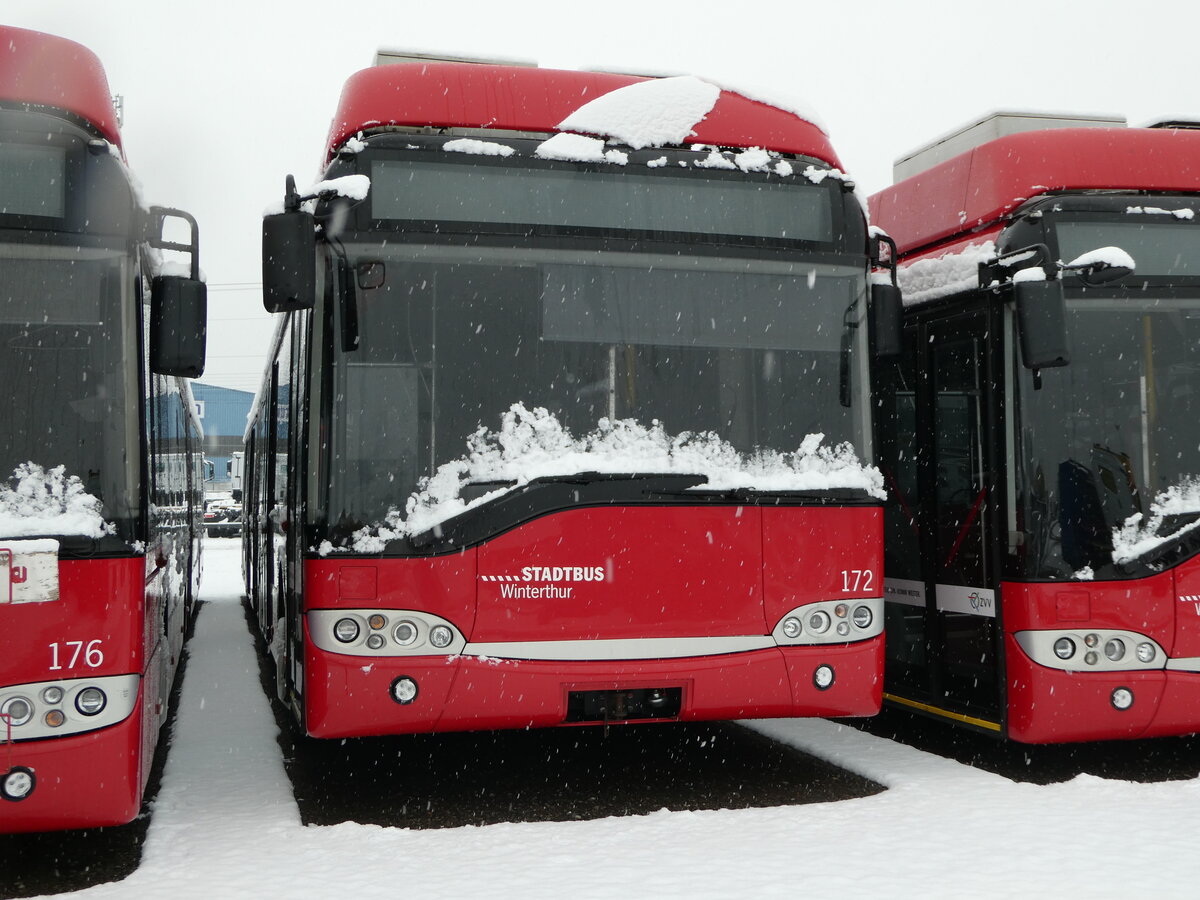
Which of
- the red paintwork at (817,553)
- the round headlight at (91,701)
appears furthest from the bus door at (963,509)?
the round headlight at (91,701)

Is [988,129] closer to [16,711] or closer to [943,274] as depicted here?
[943,274]

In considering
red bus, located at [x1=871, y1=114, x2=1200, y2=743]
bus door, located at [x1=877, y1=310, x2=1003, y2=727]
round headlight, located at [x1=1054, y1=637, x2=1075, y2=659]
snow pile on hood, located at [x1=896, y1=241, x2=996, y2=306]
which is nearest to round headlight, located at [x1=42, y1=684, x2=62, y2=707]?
red bus, located at [x1=871, y1=114, x2=1200, y2=743]

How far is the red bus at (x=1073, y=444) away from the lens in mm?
6488

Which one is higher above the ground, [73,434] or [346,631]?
[73,434]

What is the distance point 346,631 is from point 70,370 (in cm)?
160

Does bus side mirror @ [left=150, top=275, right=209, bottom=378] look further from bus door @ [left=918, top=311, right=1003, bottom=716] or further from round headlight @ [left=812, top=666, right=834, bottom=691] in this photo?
bus door @ [left=918, top=311, right=1003, bottom=716]

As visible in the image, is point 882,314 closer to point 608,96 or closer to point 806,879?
point 608,96

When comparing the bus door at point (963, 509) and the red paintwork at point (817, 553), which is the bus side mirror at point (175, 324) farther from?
the bus door at point (963, 509)

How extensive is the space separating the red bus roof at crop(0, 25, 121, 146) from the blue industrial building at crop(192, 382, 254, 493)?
196 feet

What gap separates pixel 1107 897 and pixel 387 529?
3.23 m

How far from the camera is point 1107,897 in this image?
456cm

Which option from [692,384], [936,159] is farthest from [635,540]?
[936,159]

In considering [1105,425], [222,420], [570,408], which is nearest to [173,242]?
[570,408]

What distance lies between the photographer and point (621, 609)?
5.87m
